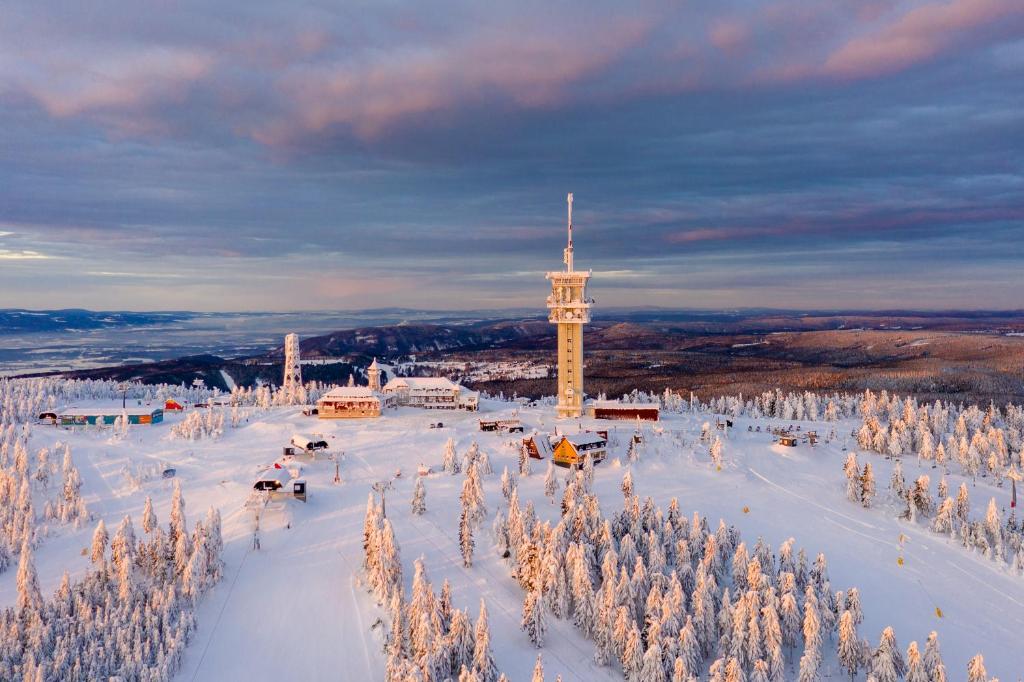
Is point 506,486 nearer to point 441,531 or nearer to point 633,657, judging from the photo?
point 441,531

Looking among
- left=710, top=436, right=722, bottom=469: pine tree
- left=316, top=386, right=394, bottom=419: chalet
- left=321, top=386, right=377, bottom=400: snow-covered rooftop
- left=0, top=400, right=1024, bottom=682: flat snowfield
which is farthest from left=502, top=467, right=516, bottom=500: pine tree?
left=321, top=386, right=377, bottom=400: snow-covered rooftop

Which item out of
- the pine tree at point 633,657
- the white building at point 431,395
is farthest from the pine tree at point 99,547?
the white building at point 431,395

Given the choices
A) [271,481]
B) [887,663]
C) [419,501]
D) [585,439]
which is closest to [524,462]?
[585,439]

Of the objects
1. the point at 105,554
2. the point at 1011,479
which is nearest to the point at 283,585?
the point at 105,554

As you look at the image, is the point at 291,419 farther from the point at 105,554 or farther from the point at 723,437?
the point at 723,437

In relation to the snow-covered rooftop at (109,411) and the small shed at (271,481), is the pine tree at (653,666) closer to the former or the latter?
the small shed at (271,481)
